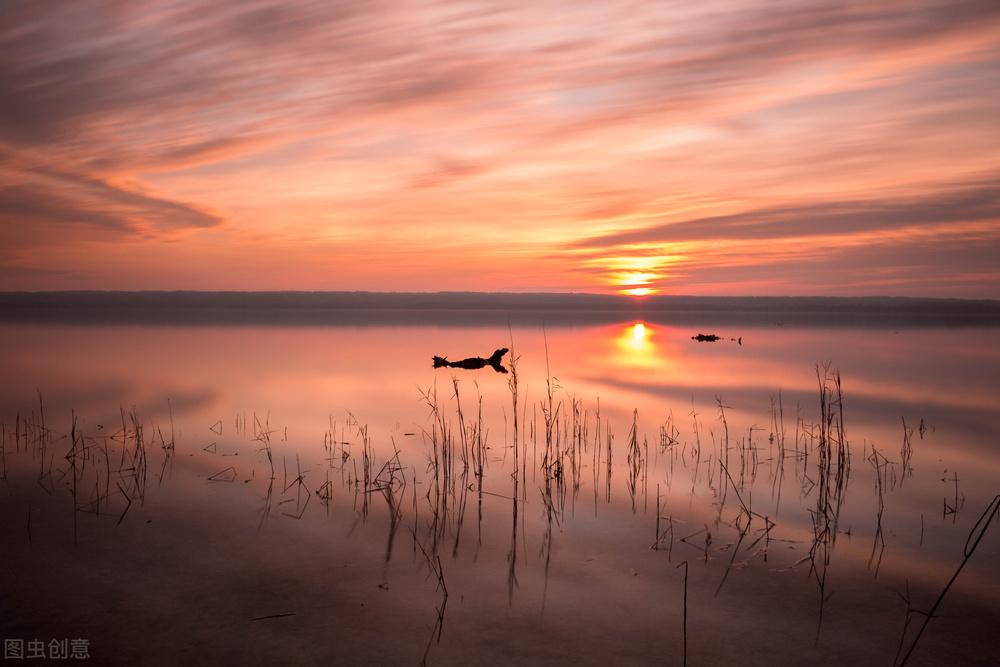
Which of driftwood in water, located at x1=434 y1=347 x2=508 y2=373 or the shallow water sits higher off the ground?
driftwood in water, located at x1=434 y1=347 x2=508 y2=373

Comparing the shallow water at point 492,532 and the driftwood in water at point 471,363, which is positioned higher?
the driftwood in water at point 471,363

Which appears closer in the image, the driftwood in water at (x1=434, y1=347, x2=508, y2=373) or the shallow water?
the shallow water

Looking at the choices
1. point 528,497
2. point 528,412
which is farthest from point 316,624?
point 528,412

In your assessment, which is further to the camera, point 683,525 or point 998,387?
point 998,387

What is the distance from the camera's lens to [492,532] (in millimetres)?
5547

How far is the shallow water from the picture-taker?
3883 millimetres

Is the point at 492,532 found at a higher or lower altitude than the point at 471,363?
lower

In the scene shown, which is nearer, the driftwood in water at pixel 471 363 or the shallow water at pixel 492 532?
the shallow water at pixel 492 532

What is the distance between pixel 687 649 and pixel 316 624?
2171 millimetres

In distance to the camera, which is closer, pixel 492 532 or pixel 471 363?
pixel 492 532

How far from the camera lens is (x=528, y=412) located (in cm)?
1102

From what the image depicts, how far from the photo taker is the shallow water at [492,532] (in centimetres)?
388

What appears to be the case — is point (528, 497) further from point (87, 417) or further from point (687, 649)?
point (87, 417)

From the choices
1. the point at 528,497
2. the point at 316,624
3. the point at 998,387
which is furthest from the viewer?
the point at 998,387
